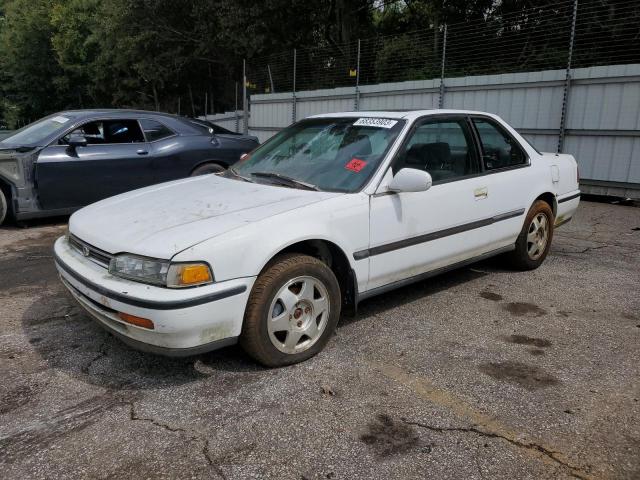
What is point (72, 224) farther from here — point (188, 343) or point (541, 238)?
point (541, 238)

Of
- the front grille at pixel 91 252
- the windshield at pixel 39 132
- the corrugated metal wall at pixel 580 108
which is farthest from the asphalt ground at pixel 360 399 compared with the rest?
the corrugated metal wall at pixel 580 108

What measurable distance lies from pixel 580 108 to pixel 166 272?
27.9ft

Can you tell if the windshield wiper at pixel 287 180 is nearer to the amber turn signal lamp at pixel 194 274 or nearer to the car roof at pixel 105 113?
the amber turn signal lamp at pixel 194 274

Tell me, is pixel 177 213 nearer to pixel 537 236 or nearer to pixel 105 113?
pixel 537 236

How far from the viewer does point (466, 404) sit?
2797 mm

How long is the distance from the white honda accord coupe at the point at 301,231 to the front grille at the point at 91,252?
0.04ft

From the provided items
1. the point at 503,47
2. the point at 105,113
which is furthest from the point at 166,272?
the point at 503,47

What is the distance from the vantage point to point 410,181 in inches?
137

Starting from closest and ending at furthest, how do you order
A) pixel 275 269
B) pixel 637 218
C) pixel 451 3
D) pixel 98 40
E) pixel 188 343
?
1. pixel 188 343
2. pixel 275 269
3. pixel 637 218
4. pixel 451 3
5. pixel 98 40

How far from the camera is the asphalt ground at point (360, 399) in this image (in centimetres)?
234

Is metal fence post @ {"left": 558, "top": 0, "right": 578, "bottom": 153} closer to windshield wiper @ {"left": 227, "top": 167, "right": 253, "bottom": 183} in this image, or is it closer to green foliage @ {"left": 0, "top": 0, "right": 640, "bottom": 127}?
green foliage @ {"left": 0, "top": 0, "right": 640, "bottom": 127}

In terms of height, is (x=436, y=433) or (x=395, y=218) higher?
(x=395, y=218)

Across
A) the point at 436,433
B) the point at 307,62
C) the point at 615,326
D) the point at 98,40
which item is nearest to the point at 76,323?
the point at 436,433

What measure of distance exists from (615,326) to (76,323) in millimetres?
3796
